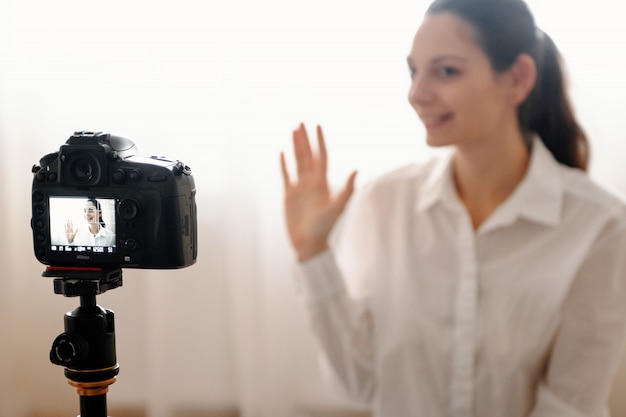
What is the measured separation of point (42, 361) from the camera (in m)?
Result: 2.17

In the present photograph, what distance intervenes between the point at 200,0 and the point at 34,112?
0.50 metres

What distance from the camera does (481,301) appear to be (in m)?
1.25

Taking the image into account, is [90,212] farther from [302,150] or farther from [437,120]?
[437,120]

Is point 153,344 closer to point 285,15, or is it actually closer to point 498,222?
point 285,15

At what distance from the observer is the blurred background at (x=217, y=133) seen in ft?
6.10

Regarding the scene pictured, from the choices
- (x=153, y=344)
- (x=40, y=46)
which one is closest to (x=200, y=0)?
(x=40, y=46)

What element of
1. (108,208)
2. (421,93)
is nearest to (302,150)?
(421,93)

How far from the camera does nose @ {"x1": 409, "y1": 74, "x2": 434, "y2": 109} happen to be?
3.90ft

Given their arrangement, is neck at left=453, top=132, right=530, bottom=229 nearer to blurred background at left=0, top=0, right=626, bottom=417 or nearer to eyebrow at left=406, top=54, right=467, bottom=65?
eyebrow at left=406, top=54, right=467, bottom=65

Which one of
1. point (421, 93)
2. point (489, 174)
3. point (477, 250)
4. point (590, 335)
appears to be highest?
point (421, 93)

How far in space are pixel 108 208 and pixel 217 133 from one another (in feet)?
2.58

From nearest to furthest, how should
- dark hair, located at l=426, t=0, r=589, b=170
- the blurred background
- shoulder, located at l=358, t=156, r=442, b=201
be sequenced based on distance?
dark hair, located at l=426, t=0, r=589, b=170 → shoulder, located at l=358, t=156, r=442, b=201 → the blurred background

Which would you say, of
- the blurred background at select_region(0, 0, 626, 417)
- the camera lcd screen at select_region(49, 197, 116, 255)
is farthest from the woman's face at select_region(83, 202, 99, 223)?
the blurred background at select_region(0, 0, 626, 417)

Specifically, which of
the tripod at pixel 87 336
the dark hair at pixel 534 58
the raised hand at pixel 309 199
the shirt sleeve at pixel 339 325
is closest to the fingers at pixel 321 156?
the raised hand at pixel 309 199
